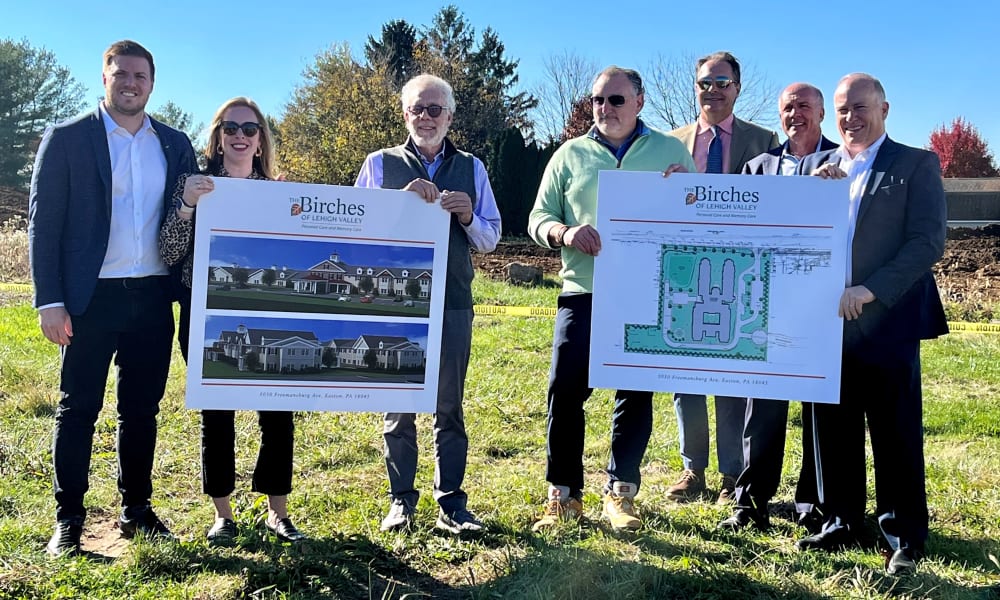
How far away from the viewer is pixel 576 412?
4344 mm

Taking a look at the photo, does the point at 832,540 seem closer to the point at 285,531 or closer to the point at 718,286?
the point at 718,286

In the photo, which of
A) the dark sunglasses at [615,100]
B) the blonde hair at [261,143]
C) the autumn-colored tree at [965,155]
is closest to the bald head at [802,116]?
the dark sunglasses at [615,100]

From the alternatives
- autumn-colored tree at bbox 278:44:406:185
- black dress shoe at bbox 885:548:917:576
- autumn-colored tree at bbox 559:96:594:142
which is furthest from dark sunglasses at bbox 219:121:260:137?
autumn-colored tree at bbox 559:96:594:142

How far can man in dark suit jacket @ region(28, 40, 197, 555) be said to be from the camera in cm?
367

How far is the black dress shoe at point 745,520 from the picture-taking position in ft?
14.1

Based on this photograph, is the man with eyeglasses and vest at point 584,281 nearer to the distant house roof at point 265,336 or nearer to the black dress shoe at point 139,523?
the distant house roof at point 265,336

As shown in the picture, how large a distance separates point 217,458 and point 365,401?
2.58 feet

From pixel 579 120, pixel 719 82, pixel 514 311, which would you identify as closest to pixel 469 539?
pixel 719 82

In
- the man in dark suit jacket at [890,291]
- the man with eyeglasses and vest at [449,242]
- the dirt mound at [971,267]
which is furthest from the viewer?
the dirt mound at [971,267]

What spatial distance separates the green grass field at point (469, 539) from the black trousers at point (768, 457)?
0.66ft

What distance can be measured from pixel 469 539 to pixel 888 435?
2.09m

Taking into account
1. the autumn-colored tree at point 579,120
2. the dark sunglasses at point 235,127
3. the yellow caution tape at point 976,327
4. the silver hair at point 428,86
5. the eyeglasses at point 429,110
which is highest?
the autumn-colored tree at point 579,120

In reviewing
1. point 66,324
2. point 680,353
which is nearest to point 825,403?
point 680,353

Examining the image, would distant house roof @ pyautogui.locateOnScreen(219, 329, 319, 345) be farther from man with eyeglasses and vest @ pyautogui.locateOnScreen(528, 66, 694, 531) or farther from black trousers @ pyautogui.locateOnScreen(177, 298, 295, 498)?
man with eyeglasses and vest @ pyautogui.locateOnScreen(528, 66, 694, 531)
